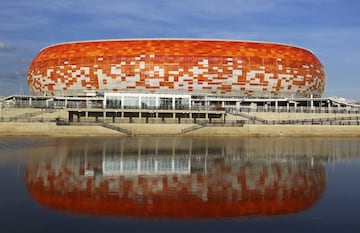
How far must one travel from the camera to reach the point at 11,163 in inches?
797

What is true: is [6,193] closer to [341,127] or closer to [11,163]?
[11,163]

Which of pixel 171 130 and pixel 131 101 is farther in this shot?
pixel 131 101

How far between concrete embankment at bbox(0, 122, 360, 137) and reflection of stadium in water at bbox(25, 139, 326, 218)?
14081 mm

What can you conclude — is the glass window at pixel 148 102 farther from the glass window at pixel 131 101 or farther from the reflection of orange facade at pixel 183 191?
the reflection of orange facade at pixel 183 191

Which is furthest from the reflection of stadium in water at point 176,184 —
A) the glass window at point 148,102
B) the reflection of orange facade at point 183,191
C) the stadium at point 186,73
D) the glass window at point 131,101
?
the stadium at point 186,73

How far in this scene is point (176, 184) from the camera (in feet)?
52.0

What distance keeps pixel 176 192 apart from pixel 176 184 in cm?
143

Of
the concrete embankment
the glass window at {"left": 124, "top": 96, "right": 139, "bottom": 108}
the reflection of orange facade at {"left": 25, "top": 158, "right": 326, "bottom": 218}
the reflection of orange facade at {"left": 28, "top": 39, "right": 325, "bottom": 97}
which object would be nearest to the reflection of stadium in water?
the reflection of orange facade at {"left": 25, "top": 158, "right": 326, "bottom": 218}

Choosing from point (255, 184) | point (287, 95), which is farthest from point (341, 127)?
point (255, 184)

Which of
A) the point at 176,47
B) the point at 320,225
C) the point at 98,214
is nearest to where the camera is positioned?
the point at 320,225

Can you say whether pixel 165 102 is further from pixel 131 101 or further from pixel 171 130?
pixel 171 130

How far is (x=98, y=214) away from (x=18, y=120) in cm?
3238

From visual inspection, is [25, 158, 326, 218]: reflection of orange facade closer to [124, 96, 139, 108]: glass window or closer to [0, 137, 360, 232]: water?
[0, 137, 360, 232]: water

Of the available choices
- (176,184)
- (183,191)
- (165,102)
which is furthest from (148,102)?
(183,191)
